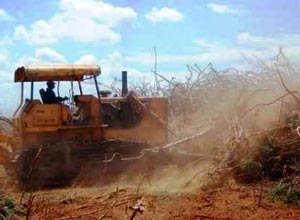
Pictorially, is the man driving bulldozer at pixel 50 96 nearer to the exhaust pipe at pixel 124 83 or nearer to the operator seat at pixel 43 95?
the operator seat at pixel 43 95

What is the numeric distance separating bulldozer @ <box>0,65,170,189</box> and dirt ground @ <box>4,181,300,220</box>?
2313 millimetres

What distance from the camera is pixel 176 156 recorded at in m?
13.7

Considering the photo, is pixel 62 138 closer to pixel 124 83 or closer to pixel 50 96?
pixel 50 96

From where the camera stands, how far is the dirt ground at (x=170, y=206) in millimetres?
8234

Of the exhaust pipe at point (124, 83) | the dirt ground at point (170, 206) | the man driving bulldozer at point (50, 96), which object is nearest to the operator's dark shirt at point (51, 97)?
the man driving bulldozer at point (50, 96)

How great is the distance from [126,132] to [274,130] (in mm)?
4558

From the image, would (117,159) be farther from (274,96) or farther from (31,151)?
(274,96)

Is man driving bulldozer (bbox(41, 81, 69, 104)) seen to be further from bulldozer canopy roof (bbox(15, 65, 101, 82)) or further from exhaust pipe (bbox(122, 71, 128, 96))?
exhaust pipe (bbox(122, 71, 128, 96))

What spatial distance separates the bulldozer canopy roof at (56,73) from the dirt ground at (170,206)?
3.52 metres

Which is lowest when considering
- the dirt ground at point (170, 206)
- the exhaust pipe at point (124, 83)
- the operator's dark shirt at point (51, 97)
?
the dirt ground at point (170, 206)

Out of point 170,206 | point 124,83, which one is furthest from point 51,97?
point 170,206

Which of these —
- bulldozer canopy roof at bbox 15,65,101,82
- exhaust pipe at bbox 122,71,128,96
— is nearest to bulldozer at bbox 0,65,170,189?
bulldozer canopy roof at bbox 15,65,101,82

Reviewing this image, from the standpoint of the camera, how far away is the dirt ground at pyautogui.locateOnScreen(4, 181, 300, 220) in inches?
324

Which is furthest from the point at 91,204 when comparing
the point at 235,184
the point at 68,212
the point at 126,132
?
the point at 126,132
